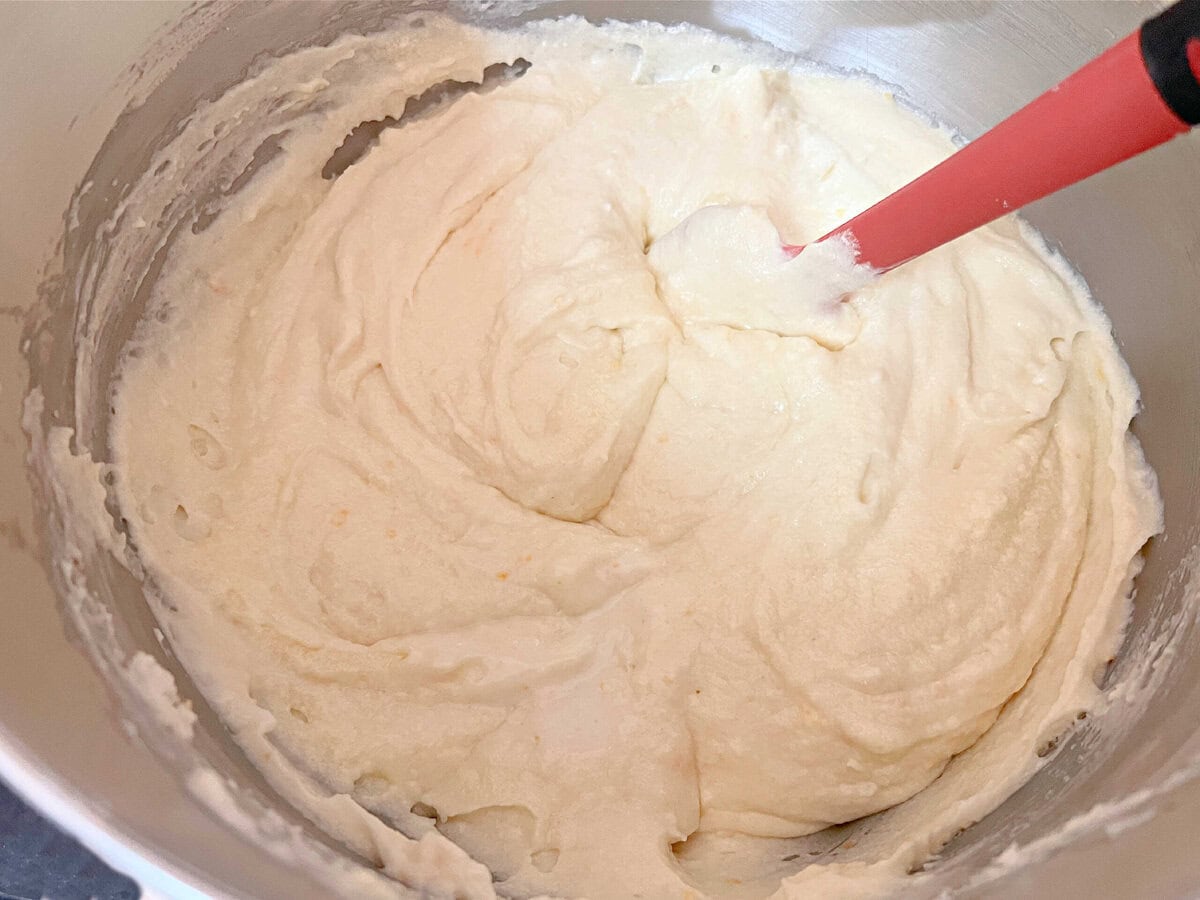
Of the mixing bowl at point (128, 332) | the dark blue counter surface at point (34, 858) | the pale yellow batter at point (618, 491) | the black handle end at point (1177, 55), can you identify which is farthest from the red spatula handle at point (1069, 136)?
the dark blue counter surface at point (34, 858)

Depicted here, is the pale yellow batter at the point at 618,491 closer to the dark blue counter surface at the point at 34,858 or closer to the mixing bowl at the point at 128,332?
the mixing bowl at the point at 128,332

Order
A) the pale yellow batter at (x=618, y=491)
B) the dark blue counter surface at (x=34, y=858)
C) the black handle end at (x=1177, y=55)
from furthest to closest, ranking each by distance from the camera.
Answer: the pale yellow batter at (x=618, y=491) < the dark blue counter surface at (x=34, y=858) < the black handle end at (x=1177, y=55)

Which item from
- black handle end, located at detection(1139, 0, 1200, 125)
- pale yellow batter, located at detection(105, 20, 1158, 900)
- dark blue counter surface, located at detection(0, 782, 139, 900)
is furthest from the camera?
pale yellow batter, located at detection(105, 20, 1158, 900)

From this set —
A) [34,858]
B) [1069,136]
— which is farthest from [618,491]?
[34,858]

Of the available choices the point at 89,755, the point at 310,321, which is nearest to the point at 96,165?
the point at 310,321

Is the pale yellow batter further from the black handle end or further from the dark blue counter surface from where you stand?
the black handle end

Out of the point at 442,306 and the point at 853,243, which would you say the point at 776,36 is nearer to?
the point at 853,243

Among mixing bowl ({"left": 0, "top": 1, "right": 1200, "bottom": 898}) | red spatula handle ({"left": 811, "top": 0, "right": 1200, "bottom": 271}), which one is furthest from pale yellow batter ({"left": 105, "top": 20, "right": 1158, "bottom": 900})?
red spatula handle ({"left": 811, "top": 0, "right": 1200, "bottom": 271})
